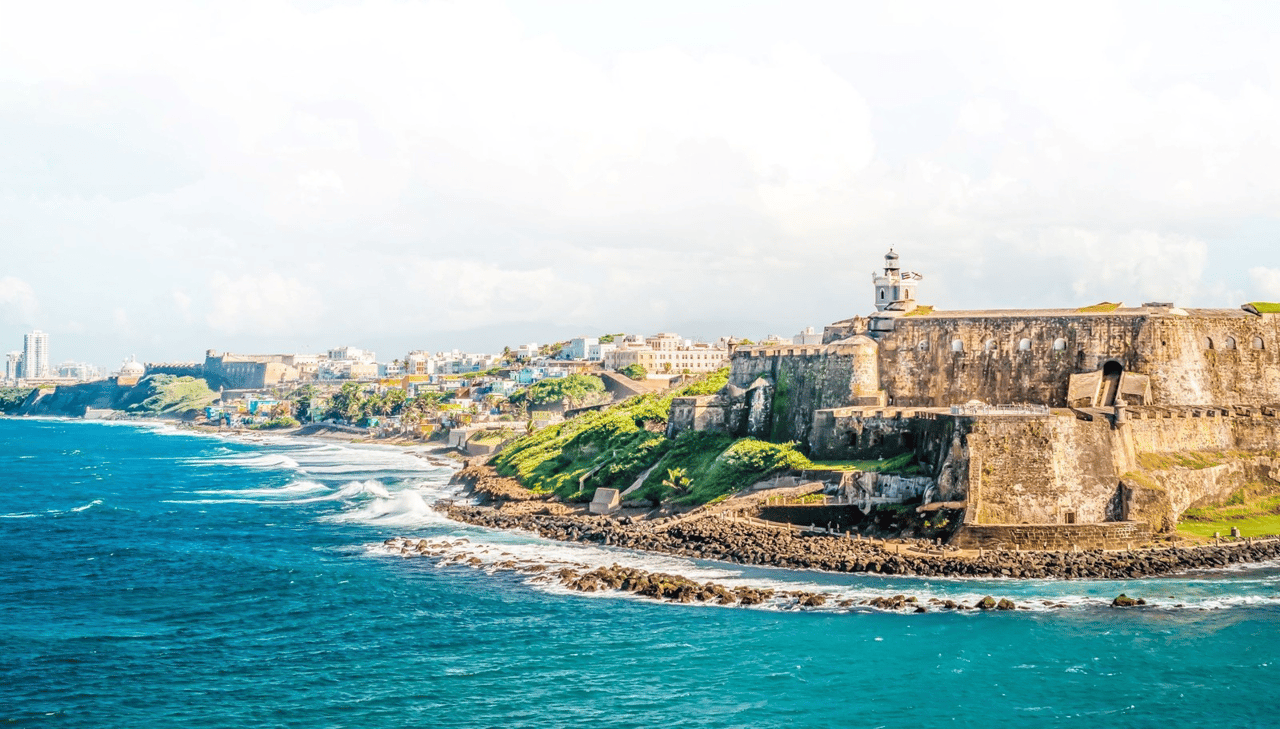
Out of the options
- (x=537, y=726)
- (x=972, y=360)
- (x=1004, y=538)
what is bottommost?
(x=537, y=726)

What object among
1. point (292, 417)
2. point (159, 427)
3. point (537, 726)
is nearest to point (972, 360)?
point (537, 726)

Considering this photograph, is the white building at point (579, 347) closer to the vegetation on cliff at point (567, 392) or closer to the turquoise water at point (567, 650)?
the vegetation on cliff at point (567, 392)

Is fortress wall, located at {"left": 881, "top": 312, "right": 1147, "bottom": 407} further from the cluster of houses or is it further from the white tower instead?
the cluster of houses

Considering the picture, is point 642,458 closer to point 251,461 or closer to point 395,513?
point 395,513

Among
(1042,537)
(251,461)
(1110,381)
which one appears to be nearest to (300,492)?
(251,461)

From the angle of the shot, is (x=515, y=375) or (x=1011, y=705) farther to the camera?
(x=515, y=375)

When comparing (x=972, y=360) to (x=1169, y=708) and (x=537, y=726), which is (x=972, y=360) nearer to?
(x=1169, y=708)
